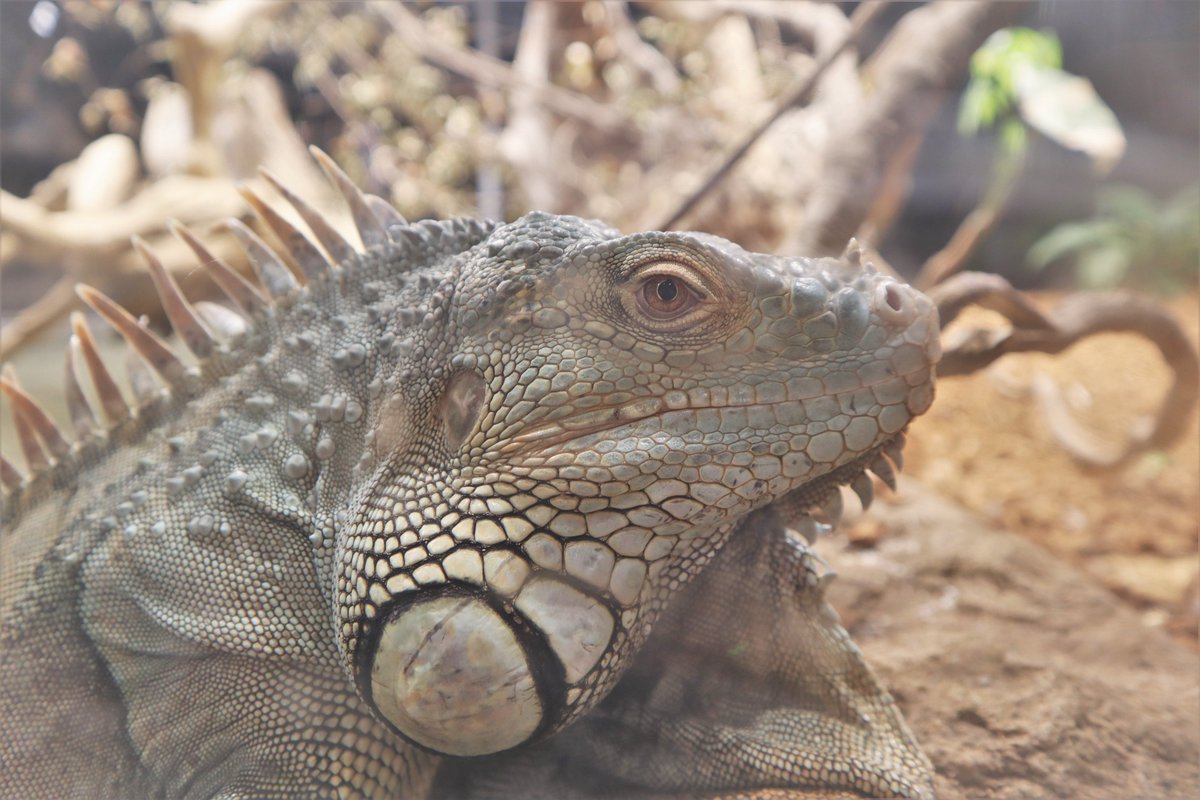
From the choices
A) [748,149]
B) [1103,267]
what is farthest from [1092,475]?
[748,149]

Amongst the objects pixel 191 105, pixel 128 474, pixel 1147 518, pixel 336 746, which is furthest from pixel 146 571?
pixel 1147 518

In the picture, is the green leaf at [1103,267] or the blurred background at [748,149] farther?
the green leaf at [1103,267]

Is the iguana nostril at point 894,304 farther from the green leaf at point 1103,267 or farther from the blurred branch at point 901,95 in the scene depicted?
the green leaf at point 1103,267

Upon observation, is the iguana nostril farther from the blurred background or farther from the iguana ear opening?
the blurred background

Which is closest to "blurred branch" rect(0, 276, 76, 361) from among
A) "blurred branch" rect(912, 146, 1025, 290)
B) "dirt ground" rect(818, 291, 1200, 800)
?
"dirt ground" rect(818, 291, 1200, 800)

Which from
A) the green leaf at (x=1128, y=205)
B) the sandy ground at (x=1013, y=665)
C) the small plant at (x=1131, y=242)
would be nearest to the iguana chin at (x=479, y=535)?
the sandy ground at (x=1013, y=665)

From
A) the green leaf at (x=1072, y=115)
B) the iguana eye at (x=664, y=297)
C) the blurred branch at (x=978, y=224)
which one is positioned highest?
the green leaf at (x=1072, y=115)
